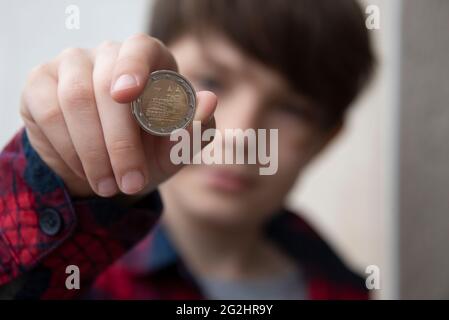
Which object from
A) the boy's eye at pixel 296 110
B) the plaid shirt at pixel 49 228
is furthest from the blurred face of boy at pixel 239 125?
the plaid shirt at pixel 49 228

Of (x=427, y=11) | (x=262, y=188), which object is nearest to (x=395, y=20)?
(x=427, y=11)

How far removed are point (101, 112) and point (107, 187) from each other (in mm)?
51

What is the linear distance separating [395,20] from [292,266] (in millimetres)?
453

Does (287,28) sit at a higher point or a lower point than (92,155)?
higher

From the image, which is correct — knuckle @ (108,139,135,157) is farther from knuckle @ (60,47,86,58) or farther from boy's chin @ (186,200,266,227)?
boy's chin @ (186,200,266,227)

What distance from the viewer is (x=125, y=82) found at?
0.23 meters

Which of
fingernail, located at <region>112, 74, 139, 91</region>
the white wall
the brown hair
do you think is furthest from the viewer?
the brown hair

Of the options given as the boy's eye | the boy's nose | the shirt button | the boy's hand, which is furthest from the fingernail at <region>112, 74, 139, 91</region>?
the boy's eye

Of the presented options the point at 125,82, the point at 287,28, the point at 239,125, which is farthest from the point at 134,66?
the point at 287,28

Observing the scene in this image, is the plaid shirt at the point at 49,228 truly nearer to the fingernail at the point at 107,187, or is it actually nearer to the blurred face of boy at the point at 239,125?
the fingernail at the point at 107,187

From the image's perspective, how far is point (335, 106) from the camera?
61 centimetres

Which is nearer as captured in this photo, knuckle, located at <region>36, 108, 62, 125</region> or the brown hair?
knuckle, located at <region>36, 108, 62, 125</region>

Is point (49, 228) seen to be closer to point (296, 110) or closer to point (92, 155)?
point (92, 155)

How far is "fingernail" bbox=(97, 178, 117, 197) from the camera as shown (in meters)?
0.26
